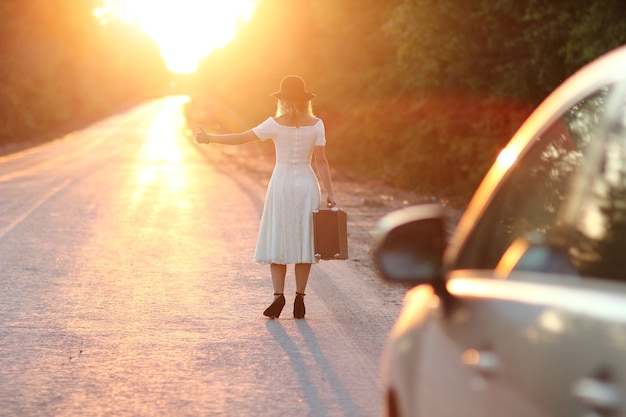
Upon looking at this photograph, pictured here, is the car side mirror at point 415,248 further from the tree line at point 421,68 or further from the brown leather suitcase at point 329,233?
the tree line at point 421,68

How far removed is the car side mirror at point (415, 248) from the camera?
9.39 feet

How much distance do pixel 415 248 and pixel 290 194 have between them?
6370 millimetres

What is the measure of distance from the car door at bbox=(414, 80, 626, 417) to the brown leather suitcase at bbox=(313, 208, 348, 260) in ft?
19.1

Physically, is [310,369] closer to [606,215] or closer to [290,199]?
[290,199]

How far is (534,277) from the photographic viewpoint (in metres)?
2.61

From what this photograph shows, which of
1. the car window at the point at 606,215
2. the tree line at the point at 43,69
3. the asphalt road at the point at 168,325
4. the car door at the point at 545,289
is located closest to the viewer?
the car door at the point at 545,289

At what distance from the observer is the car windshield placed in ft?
7.94

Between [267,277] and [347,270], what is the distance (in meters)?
1.13

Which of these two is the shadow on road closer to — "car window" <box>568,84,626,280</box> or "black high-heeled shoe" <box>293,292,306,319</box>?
"black high-heeled shoe" <box>293,292,306,319</box>

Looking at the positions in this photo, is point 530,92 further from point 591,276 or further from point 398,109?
point 591,276

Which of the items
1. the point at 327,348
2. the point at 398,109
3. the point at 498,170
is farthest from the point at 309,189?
the point at 398,109

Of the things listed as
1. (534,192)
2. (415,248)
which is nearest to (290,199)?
(534,192)

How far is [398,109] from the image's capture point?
31016 mm

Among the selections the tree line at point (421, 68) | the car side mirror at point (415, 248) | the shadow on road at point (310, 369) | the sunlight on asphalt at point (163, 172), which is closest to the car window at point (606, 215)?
the car side mirror at point (415, 248)
